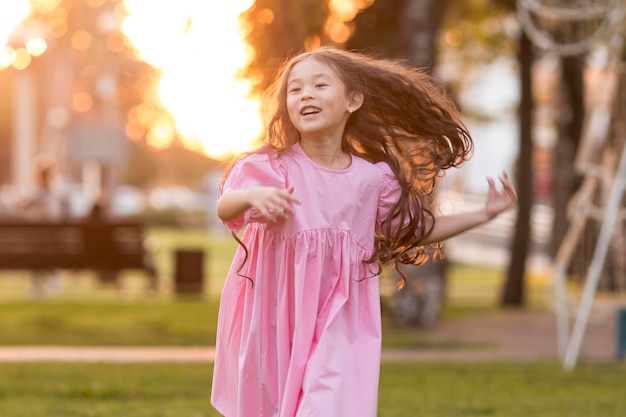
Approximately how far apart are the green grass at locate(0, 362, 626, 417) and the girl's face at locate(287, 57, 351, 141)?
305 cm

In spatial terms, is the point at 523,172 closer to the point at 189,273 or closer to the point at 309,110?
the point at 189,273

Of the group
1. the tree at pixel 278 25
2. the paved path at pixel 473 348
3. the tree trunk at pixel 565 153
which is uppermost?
the tree at pixel 278 25

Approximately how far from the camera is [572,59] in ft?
59.8

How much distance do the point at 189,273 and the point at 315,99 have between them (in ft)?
48.9

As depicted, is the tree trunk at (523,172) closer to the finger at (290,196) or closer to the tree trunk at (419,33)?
the tree trunk at (419,33)

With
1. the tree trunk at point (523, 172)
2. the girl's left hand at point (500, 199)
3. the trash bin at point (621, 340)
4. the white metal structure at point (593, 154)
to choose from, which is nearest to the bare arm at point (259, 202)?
the girl's left hand at point (500, 199)

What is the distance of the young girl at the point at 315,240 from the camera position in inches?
163

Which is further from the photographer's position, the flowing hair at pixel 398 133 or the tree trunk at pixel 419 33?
the tree trunk at pixel 419 33

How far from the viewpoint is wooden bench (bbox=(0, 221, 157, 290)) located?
16.0m

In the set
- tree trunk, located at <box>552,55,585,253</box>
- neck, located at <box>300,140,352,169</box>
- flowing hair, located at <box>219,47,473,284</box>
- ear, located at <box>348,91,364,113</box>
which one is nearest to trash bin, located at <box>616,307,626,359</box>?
flowing hair, located at <box>219,47,473,284</box>

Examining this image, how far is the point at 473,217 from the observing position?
464 cm

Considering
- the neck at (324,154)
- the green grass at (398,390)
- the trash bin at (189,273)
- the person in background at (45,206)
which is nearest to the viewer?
the neck at (324,154)

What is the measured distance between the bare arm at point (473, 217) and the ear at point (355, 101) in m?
0.51

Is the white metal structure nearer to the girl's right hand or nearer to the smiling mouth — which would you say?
the smiling mouth
